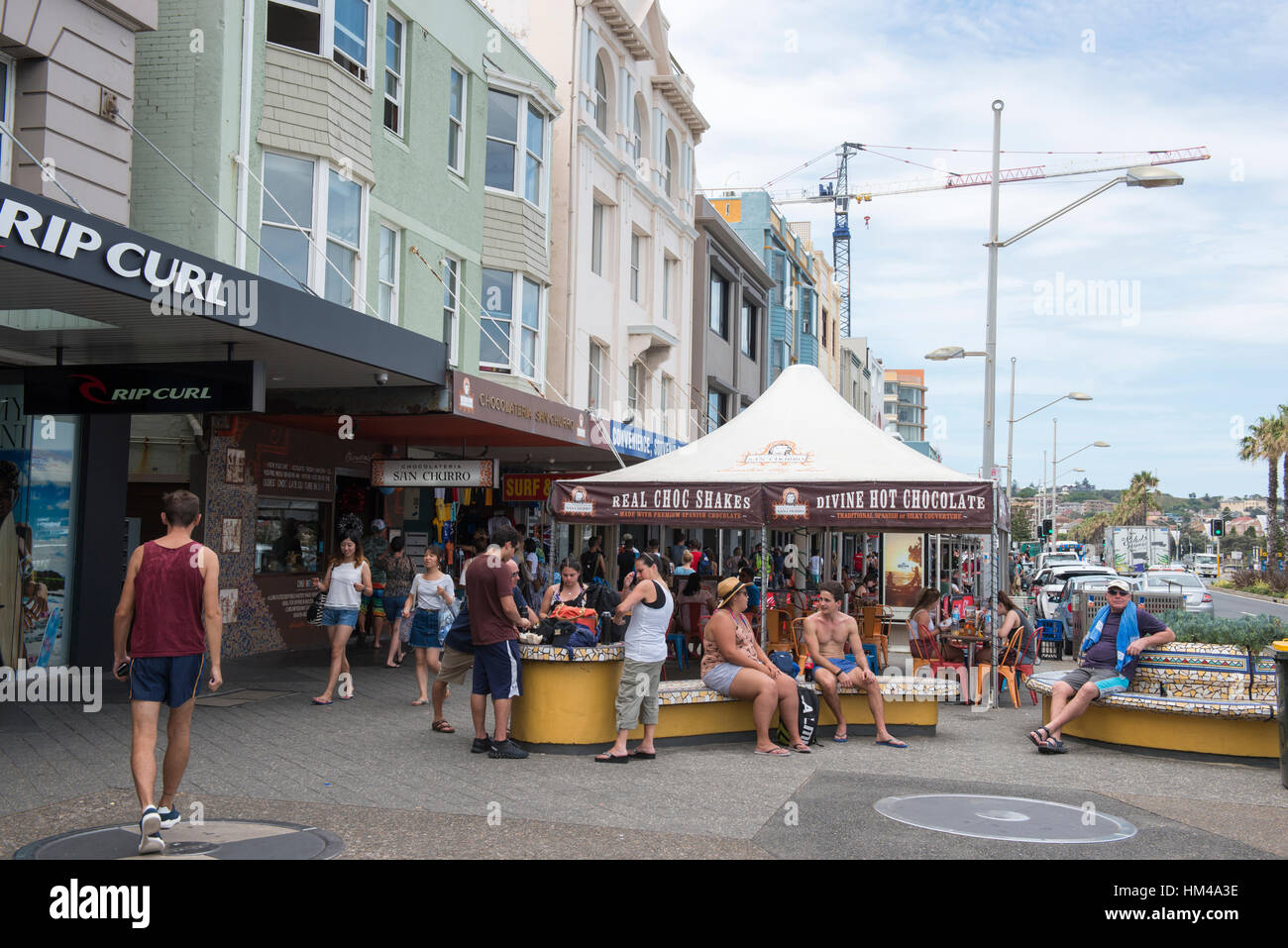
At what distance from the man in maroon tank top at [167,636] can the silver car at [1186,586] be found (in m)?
25.5

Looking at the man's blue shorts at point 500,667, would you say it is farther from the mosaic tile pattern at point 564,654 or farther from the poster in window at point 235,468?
the poster in window at point 235,468

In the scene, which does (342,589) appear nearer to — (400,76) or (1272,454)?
(400,76)

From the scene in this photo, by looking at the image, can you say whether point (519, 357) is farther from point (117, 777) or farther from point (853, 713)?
point (117, 777)

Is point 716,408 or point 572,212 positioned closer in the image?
point 572,212

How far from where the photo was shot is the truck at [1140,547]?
174 ft

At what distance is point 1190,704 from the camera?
31.9 feet

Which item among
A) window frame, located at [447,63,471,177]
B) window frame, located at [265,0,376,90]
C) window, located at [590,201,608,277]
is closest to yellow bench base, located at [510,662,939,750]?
window frame, located at [265,0,376,90]

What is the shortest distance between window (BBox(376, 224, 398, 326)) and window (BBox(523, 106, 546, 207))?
414cm

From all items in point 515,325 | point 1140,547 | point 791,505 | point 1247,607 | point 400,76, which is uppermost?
point 400,76

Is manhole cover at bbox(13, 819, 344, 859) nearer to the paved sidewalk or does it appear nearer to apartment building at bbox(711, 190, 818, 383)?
the paved sidewalk

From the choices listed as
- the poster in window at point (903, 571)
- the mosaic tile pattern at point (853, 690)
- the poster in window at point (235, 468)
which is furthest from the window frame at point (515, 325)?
the poster in window at point (903, 571)

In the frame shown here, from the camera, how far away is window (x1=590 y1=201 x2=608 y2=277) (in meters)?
25.1

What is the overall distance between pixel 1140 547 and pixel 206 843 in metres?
53.9

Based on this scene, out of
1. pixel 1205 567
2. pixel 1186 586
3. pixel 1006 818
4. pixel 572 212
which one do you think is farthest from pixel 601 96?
pixel 1205 567
